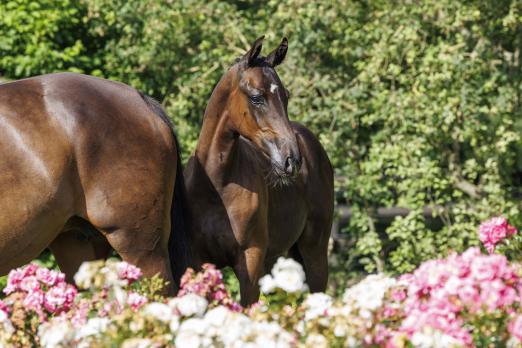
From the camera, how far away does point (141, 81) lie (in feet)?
31.3

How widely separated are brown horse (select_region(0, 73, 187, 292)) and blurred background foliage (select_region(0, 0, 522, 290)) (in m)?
4.04

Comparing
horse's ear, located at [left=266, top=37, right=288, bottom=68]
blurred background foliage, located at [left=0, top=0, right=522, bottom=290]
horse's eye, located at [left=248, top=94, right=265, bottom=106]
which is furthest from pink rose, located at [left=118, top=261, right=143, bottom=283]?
blurred background foliage, located at [left=0, top=0, right=522, bottom=290]

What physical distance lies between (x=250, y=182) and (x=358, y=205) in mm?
4226

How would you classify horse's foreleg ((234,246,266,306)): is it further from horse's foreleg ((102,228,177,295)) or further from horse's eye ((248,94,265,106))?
horse's eye ((248,94,265,106))

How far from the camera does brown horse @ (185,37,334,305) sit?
5031 millimetres

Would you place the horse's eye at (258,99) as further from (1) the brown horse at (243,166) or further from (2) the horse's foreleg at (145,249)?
(2) the horse's foreleg at (145,249)

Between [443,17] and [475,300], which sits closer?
[475,300]

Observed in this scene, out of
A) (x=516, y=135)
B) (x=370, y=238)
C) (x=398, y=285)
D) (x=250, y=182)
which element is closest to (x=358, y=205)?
(x=370, y=238)

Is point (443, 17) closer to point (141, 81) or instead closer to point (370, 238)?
point (370, 238)

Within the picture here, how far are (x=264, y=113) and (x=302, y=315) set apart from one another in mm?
1990

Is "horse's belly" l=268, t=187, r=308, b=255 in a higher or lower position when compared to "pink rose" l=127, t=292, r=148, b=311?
lower

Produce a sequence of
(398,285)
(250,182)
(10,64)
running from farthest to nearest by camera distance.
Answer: (10,64), (250,182), (398,285)

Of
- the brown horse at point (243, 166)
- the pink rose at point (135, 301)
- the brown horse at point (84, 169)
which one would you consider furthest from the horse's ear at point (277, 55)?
the pink rose at point (135, 301)

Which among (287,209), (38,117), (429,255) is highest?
(38,117)
